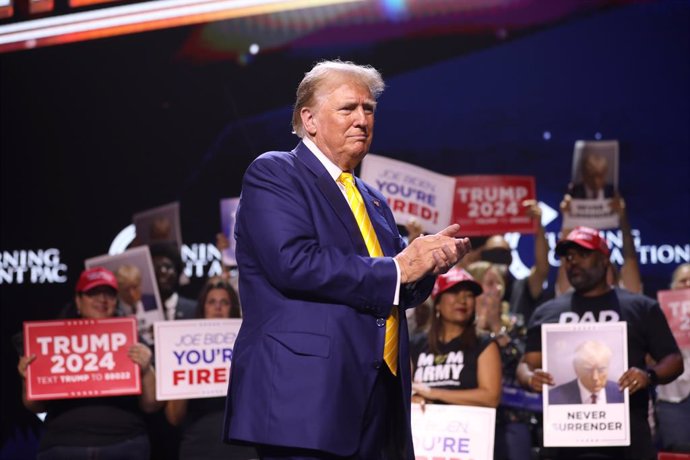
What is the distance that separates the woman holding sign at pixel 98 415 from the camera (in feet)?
16.1

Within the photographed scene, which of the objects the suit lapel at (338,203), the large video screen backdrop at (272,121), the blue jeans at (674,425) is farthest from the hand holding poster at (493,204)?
the suit lapel at (338,203)

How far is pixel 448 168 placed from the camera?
6.71 metres

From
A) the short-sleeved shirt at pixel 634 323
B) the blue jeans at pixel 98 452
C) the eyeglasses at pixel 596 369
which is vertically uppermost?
the short-sleeved shirt at pixel 634 323

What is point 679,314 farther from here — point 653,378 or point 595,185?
point 595,185

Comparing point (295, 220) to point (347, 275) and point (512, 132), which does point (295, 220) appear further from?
point (512, 132)

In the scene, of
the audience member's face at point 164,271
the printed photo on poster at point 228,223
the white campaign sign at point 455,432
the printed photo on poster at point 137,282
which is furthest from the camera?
the audience member's face at point 164,271

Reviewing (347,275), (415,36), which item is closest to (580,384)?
(347,275)

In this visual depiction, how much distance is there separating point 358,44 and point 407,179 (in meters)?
1.49

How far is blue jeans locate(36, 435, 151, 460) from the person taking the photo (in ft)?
16.0

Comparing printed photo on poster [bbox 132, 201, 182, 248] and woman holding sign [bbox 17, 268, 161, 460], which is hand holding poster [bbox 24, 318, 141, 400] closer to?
woman holding sign [bbox 17, 268, 161, 460]

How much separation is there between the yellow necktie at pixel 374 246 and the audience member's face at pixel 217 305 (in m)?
3.23

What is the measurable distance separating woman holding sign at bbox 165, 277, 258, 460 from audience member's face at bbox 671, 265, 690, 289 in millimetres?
2403

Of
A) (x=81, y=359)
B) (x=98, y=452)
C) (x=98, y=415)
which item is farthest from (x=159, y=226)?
(x=98, y=452)

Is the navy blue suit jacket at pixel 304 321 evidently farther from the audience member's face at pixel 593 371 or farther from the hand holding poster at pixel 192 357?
the hand holding poster at pixel 192 357
